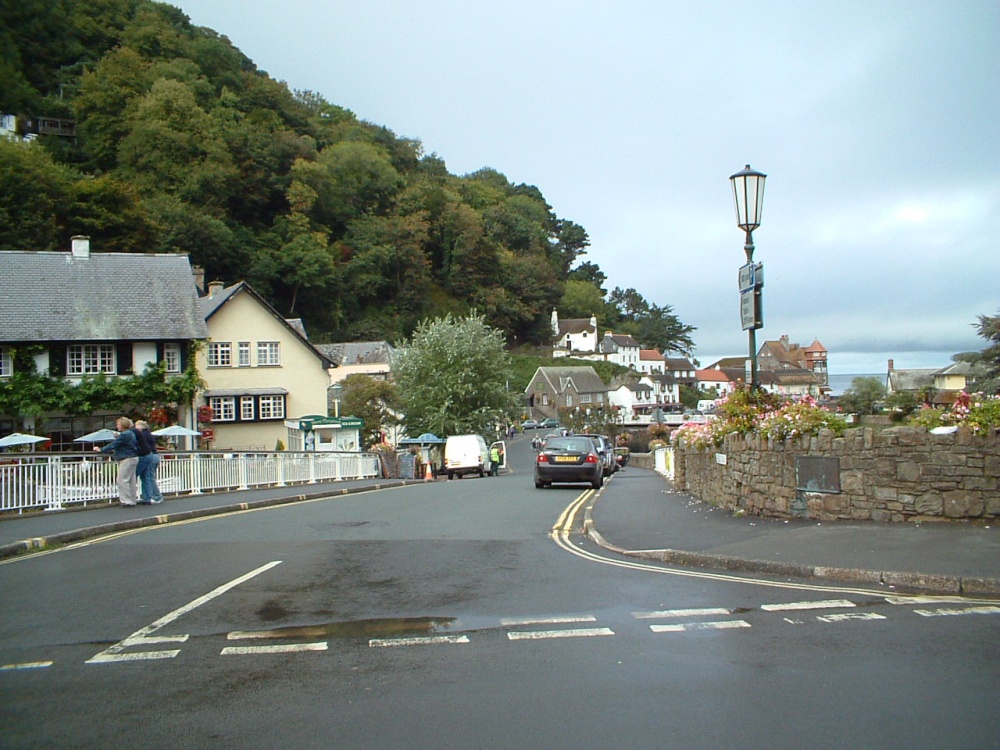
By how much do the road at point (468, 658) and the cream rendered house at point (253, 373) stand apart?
1443 inches

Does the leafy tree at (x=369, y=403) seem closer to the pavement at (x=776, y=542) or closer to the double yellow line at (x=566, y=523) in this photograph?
the double yellow line at (x=566, y=523)

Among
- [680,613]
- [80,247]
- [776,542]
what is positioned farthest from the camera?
[80,247]

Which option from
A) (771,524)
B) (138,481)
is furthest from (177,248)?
(771,524)

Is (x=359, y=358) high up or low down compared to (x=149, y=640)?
up

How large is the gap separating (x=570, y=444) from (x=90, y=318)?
83.1ft

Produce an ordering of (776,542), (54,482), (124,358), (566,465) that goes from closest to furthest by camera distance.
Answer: (776,542) < (54,482) < (566,465) < (124,358)

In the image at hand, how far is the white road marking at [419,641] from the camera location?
6475 mm

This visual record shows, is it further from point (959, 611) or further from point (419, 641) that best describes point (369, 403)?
point (959, 611)

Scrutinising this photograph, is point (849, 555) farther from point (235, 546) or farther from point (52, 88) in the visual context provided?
point (52, 88)

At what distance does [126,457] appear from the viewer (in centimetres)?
1712

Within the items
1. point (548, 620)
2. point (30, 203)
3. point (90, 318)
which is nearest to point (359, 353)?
point (30, 203)

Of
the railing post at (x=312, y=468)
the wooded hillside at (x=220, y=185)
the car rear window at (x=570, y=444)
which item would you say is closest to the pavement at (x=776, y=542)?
the car rear window at (x=570, y=444)

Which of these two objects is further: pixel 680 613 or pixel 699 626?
pixel 680 613

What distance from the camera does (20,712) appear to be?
497cm
